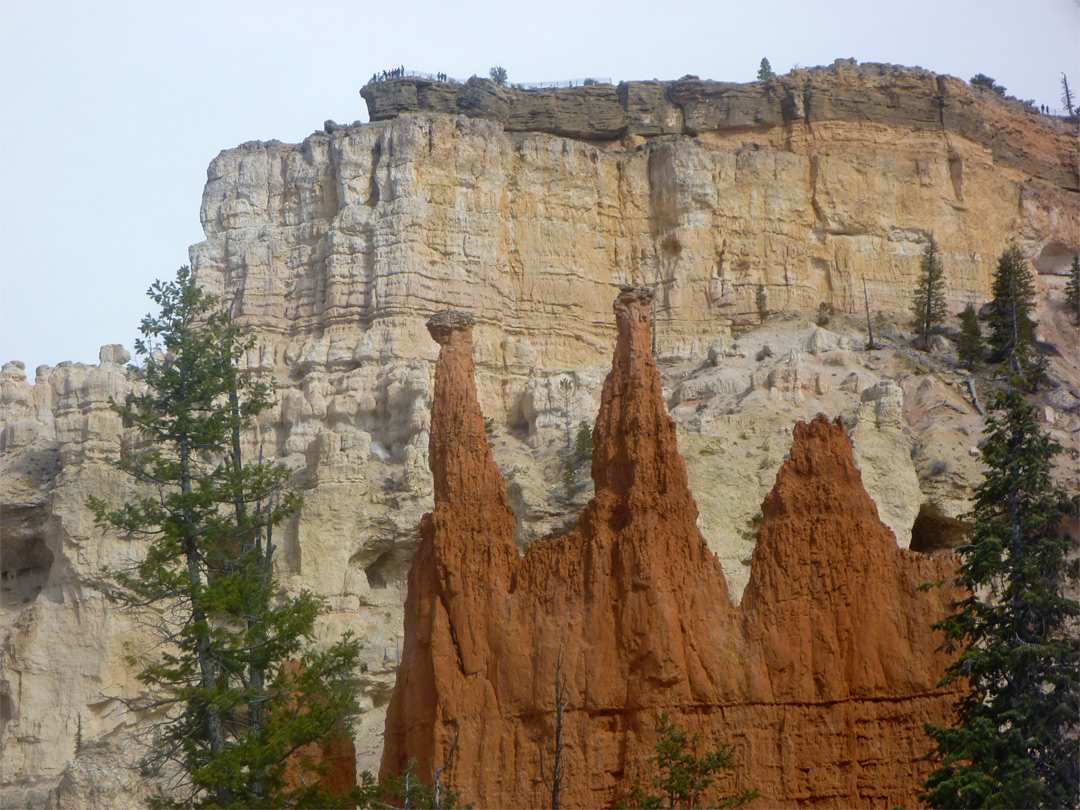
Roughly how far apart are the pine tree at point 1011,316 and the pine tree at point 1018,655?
98.3ft

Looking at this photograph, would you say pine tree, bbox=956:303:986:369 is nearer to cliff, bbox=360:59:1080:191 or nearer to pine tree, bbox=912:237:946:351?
pine tree, bbox=912:237:946:351

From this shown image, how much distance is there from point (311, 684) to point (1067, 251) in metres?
49.2

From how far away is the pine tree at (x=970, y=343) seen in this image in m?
58.6

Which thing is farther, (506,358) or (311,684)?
(506,358)

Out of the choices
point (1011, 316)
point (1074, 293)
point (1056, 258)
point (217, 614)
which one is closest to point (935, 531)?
point (1011, 316)

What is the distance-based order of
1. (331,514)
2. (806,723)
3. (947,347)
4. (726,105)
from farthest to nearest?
(726,105)
(947,347)
(331,514)
(806,723)

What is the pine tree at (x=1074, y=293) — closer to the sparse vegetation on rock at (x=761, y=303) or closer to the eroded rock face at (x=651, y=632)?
A: the sparse vegetation on rock at (x=761, y=303)

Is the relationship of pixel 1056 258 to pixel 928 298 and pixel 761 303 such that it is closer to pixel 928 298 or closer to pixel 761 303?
pixel 928 298

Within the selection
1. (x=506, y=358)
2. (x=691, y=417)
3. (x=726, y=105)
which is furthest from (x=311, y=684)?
(x=726, y=105)

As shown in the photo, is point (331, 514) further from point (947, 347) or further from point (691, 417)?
point (947, 347)

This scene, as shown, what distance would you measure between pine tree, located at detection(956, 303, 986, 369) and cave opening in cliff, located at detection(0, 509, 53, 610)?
1209 inches

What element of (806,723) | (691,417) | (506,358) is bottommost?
(806,723)

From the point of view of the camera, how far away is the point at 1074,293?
6575cm

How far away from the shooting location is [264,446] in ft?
184
